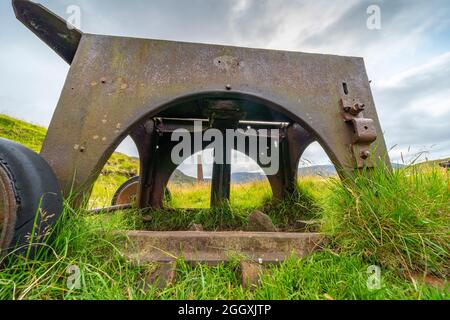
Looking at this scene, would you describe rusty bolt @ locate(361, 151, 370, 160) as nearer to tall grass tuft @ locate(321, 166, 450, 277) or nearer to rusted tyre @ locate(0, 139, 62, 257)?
tall grass tuft @ locate(321, 166, 450, 277)

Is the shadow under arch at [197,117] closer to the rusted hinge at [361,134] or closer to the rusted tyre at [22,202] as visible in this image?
the rusted hinge at [361,134]

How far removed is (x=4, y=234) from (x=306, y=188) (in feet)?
9.59

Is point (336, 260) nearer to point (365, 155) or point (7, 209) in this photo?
point (365, 155)

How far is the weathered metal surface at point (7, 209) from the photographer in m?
0.94

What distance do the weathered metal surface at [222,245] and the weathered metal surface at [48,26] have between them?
1.37 meters

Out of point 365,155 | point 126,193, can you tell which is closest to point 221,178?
point 126,193

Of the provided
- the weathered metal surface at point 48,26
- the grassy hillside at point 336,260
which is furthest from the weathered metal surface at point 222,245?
the weathered metal surface at point 48,26

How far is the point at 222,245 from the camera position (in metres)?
1.34

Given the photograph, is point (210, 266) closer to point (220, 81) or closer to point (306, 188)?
point (220, 81)

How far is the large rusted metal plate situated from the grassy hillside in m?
0.26

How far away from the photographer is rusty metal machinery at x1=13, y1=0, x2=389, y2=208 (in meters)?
1.49
